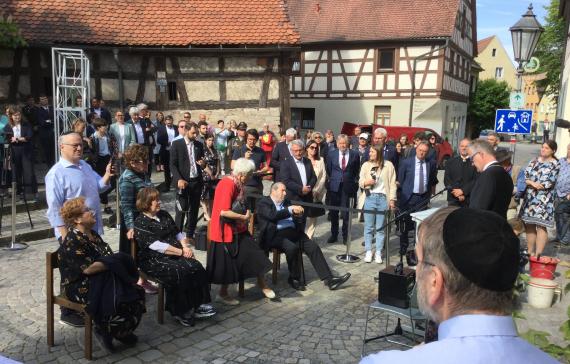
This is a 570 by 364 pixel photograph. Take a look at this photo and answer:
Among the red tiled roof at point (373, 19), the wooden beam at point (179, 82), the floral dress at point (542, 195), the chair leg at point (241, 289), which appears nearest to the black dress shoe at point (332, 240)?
the chair leg at point (241, 289)

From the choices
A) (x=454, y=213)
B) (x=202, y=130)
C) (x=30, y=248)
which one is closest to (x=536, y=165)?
(x=202, y=130)

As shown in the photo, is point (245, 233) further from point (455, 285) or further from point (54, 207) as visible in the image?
point (455, 285)

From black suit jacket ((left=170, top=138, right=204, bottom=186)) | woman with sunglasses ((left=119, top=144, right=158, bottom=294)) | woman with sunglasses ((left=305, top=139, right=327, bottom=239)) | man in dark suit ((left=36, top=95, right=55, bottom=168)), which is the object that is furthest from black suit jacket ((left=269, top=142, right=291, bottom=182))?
man in dark suit ((left=36, top=95, right=55, bottom=168))

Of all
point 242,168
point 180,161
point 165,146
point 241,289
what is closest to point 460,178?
point 242,168

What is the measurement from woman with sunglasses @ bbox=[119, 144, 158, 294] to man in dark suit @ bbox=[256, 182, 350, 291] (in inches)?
56.4

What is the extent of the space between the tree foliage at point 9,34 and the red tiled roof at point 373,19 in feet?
58.3

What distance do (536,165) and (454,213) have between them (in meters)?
7.32

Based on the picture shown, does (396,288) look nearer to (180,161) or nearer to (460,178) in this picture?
(460,178)

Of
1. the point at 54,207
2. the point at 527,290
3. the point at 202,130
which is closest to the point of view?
the point at 54,207

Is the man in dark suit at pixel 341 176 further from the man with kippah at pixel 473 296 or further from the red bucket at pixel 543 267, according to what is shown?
the man with kippah at pixel 473 296

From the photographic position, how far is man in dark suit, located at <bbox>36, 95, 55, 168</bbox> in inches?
490

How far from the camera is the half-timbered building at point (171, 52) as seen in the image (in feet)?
46.4

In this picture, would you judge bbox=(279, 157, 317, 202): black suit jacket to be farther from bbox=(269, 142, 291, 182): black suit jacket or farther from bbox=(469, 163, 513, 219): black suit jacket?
bbox=(469, 163, 513, 219): black suit jacket

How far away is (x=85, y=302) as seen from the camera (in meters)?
4.28
